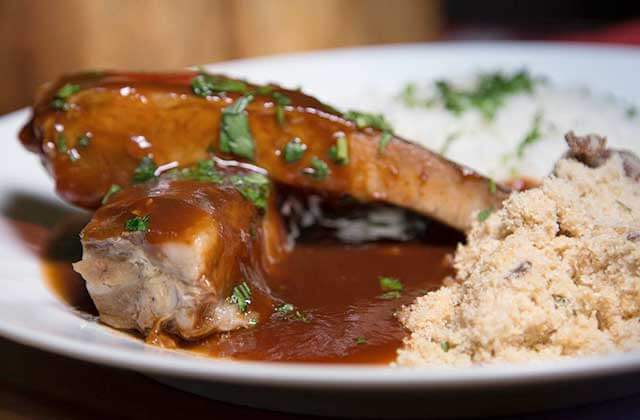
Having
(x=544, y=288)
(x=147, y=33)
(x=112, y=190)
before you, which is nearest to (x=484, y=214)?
(x=544, y=288)

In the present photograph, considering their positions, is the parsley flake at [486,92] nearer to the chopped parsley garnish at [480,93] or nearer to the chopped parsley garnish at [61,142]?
the chopped parsley garnish at [480,93]

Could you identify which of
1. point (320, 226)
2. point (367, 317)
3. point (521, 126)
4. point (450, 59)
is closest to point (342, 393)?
point (367, 317)

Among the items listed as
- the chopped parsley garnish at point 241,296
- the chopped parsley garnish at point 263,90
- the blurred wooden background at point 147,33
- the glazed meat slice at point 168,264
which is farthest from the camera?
the blurred wooden background at point 147,33

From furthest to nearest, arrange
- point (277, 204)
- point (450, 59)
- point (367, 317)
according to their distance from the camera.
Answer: point (450, 59) < point (277, 204) < point (367, 317)

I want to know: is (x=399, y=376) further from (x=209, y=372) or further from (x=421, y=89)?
(x=421, y=89)

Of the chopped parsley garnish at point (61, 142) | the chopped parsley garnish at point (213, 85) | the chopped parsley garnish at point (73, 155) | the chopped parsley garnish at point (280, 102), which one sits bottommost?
the chopped parsley garnish at point (73, 155)

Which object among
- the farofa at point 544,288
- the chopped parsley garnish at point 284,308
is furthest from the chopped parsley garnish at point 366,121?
the chopped parsley garnish at point 284,308

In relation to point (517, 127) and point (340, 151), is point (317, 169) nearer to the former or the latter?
point (340, 151)

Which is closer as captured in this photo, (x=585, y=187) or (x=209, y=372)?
(x=209, y=372)

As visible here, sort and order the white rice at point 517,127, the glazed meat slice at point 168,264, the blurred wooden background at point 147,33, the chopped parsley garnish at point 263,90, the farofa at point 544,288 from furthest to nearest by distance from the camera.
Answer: the blurred wooden background at point 147,33
the white rice at point 517,127
the chopped parsley garnish at point 263,90
the glazed meat slice at point 168,264
the farofa at point 544,288
